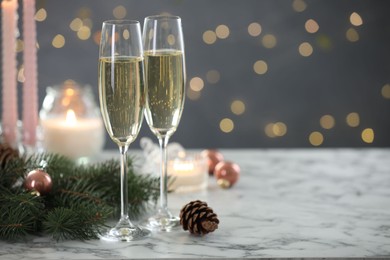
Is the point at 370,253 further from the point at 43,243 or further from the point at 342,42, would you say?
the point at 342,42

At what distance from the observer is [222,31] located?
3.38 metres

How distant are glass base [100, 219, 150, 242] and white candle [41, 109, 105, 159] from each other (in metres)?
0.67

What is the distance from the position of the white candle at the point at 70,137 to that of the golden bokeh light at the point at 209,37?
1422 mm

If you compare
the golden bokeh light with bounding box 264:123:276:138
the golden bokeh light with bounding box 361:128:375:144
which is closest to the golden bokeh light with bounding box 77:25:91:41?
the golden bokeh light with bounding box 264:123:276:138

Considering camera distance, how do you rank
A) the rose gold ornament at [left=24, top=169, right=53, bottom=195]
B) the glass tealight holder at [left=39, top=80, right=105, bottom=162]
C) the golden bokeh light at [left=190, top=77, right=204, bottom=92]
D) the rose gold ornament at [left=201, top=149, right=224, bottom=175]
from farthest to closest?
the golden bokeh light at [left=190, top=77, right=204, bottom=92] → the glass tealight holder at [left=39, top=80, right=105, bottom=162] → the rose gold ornament at [left=201, top=149, right=224, bottom=175] → the rose gold ornament at [left=24, top=169, right=53, bottom=195]

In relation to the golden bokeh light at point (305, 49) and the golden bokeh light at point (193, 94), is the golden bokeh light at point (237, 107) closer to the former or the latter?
the golden bokeh light at point (193, 94)

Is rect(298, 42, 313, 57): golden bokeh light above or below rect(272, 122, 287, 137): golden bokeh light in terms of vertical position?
above

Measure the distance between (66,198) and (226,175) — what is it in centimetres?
45

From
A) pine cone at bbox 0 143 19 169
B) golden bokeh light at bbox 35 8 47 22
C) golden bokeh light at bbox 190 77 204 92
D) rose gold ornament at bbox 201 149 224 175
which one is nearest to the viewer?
pine cone at bbox 0 143 19 169

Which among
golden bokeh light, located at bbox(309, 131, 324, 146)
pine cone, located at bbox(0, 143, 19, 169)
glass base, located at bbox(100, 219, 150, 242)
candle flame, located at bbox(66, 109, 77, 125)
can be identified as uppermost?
candle flame, located at bbox(66, 109, 77, 125)

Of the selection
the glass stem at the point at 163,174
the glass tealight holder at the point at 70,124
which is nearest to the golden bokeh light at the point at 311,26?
the glass tealight holder at the point at 70,124

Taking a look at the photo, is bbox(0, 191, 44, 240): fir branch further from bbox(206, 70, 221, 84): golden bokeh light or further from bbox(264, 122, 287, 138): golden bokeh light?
bbox(264, 122, 287, 138): golden bokeh light

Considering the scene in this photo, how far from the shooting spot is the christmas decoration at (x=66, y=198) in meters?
1.33

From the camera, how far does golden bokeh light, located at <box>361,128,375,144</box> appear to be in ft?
11.5
